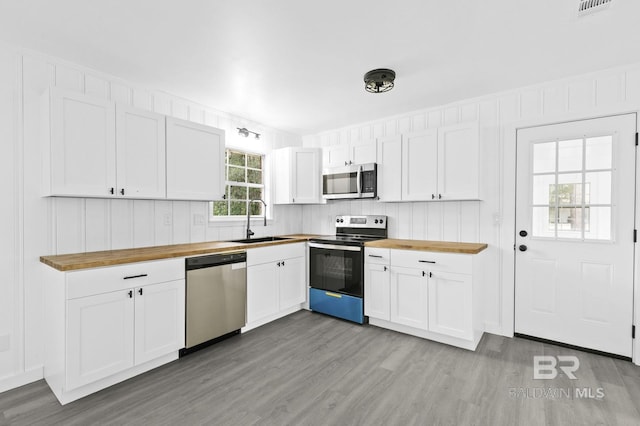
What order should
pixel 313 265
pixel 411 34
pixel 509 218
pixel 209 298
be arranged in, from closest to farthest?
pixel 411 34 → pixel 209 298 → pixel 509 218 → pixel 313 265

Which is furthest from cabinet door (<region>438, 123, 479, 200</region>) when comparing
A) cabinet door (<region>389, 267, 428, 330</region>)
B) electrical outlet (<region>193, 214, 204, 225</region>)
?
electrical outlet (<region>193, 214, 204, 225</region>)

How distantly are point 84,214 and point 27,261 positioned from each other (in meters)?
0.50

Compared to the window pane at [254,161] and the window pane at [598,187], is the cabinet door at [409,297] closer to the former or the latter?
the window pane at [598,187]

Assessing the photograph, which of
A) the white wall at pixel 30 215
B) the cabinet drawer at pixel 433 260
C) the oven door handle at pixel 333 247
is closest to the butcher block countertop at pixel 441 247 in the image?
the cabinet drawer at pixel 433 260

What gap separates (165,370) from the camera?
2.47 m

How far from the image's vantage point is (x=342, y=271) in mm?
3588

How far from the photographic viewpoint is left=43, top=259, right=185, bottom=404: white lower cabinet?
204 centimetres

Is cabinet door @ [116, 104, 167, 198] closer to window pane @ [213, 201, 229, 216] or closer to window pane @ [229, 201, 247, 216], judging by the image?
window pane @ [213, 201, 229, 216]

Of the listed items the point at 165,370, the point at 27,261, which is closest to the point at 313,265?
the point at 165,370

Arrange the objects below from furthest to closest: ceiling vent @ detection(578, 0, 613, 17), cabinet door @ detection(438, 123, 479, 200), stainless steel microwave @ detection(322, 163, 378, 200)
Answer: stainless steel microwave @ detection(322, 163, 378, 200), cabinet door @ detection(438, 123, 479, 200), ceiling vent @ detection(578, 0, 613, 17)

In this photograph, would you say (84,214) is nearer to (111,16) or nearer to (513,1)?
(111,16)

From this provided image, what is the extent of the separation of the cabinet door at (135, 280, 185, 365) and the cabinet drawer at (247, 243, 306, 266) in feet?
2.65

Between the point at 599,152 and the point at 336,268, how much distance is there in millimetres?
2766

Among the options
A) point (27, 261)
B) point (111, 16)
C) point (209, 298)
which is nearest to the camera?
point (111, 16)
